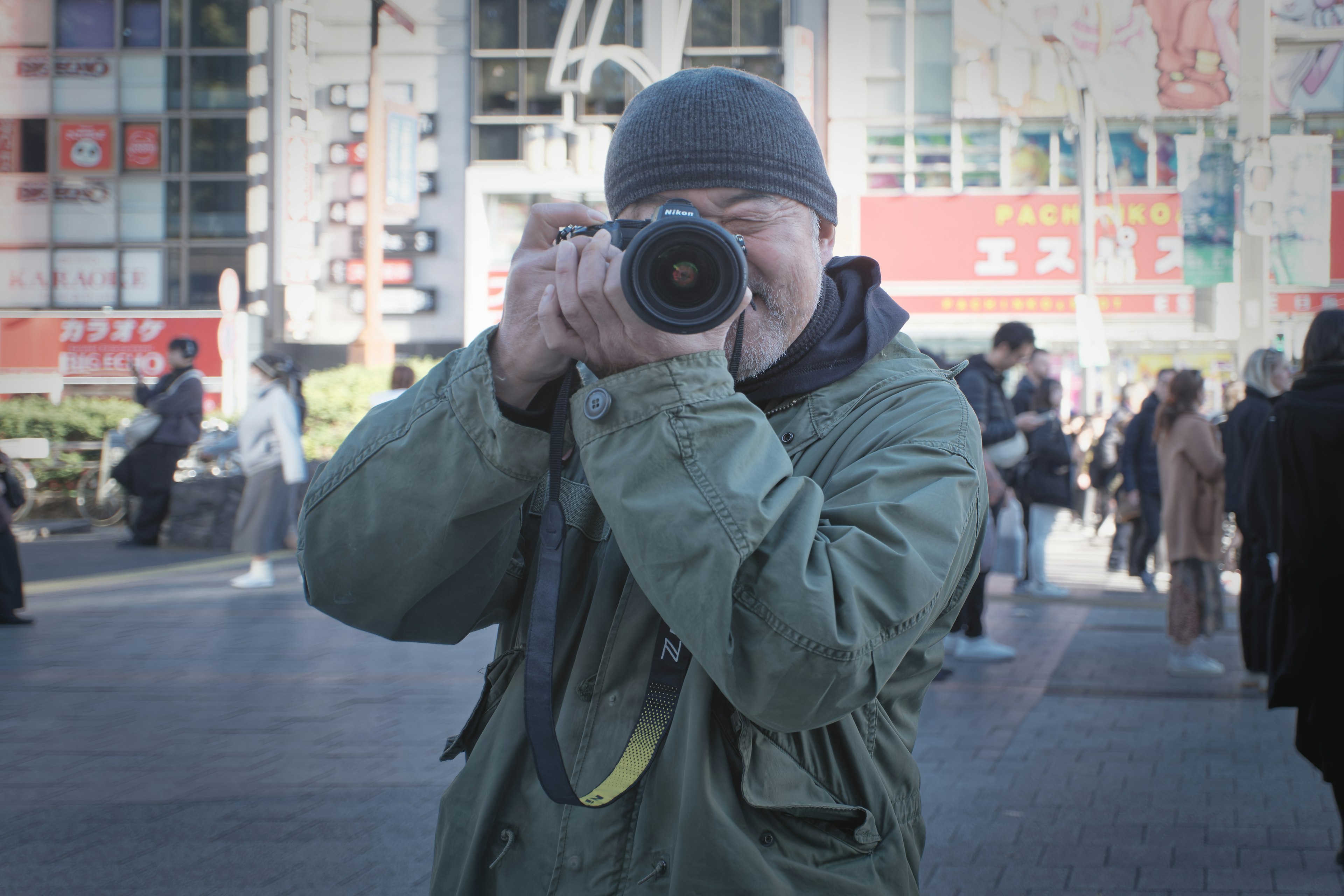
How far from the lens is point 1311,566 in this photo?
4.09 meters

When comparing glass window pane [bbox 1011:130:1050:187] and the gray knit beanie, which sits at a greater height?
glass window pane [bbox 1011:130:1050:187]

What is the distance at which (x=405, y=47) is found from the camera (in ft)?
90.4

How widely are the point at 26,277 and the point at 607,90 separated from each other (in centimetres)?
1366

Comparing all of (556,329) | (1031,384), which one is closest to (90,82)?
(1031,384)

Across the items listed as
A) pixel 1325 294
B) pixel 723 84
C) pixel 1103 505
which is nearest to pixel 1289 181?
pixel 1325 294

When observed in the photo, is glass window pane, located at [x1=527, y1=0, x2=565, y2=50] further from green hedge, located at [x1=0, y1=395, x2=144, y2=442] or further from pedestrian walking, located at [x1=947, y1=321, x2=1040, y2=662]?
pedestrian walking, located at [x1=947, y1=321, x2=1040, y2=662]

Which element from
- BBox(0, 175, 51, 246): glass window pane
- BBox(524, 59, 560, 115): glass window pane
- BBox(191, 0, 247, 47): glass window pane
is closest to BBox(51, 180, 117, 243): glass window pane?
BBox(0, 175, 51, 246): glass window pane

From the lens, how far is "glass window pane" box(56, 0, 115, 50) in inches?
1003

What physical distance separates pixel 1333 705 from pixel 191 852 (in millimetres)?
3826

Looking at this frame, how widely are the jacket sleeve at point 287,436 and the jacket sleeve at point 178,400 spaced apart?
112 inches

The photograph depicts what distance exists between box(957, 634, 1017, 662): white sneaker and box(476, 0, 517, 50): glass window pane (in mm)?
23740

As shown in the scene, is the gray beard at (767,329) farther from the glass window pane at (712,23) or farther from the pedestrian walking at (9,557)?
the glass window pane at (712,23)

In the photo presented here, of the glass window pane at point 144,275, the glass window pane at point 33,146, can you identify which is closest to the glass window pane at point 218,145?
the glass window pane at point 144,275

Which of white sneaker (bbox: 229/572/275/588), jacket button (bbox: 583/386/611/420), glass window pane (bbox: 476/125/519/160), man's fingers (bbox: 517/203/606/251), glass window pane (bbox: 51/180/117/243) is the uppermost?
glass window pane (bbox: 476/125/519/160)
